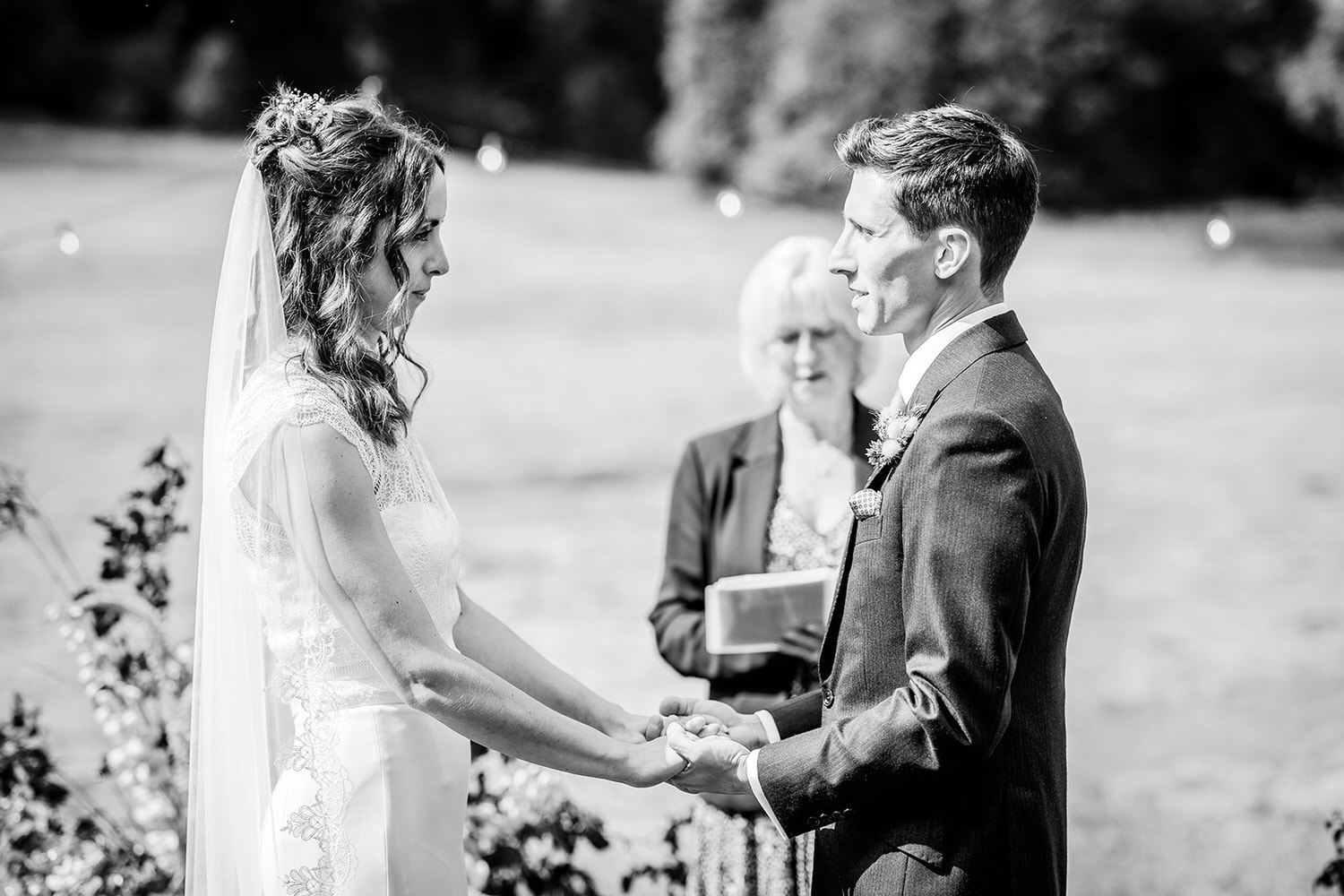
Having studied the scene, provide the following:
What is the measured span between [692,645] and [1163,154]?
51.9 feet

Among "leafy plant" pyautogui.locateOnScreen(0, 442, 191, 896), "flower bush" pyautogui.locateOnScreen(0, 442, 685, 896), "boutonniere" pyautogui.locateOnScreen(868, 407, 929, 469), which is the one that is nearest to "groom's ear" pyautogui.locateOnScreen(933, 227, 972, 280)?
"boutonniere" pyautogui.locateOnScreen(868, 407, 929, 469)

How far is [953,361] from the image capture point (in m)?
2.28

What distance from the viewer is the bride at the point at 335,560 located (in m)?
2.42

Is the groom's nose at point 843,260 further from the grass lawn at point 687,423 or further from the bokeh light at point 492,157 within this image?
the bokeh light at point 492,157

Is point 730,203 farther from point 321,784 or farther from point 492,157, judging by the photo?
point 321,784

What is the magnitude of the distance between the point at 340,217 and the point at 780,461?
1645 millimetres

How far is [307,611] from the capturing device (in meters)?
2.51

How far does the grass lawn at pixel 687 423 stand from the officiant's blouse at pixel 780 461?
6.19 feet

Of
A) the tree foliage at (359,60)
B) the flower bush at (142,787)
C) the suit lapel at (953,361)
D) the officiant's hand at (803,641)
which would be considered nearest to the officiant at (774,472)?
the officiant's hand at (803,641)

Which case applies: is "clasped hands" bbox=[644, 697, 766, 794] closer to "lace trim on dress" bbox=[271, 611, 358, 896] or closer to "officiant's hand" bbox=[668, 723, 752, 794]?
"officiant's hand" bbox=[668, 723, 752, 794]

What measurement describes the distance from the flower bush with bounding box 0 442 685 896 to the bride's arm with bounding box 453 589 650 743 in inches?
34.8

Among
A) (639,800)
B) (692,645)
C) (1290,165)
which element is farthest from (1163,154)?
(692,645)

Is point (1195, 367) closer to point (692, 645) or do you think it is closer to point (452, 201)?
point (452, 201)

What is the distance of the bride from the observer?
242cm
